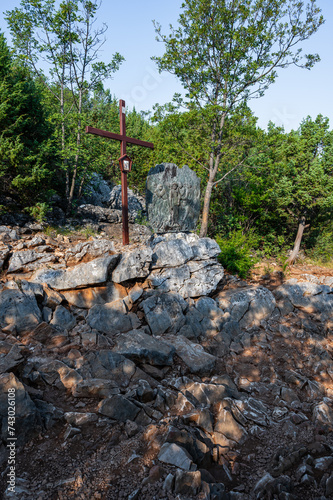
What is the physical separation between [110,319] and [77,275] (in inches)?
61.5

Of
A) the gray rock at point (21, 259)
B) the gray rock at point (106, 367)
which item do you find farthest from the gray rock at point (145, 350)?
the gray rock at point (21, 259)

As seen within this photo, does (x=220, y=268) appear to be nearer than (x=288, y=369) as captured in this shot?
No

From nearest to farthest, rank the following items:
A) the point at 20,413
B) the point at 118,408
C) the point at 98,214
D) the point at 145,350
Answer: the point at 20,413
the point at 118,408
the point at 145,350
the point at 98,214

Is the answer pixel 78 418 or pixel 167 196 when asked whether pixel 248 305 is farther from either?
pixel 78 418

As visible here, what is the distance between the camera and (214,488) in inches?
146

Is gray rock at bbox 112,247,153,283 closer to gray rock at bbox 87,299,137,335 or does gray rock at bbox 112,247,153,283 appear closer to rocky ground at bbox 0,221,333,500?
rocky ground at bbox 0,221,333,500

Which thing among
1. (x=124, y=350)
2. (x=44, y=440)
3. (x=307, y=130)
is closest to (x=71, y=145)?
(x=124, y=350)

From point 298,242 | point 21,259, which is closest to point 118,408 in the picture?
point 21,259

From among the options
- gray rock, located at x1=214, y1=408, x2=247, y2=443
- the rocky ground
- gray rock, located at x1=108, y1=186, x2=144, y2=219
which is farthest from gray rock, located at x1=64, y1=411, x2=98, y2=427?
gray rock, located at x1=108, y1=186, x2=144, y2=219

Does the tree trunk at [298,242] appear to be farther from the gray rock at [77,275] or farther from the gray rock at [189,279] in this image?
the gray rock at [77,275]

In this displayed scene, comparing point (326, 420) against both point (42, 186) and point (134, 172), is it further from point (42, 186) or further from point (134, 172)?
point (134, 172)

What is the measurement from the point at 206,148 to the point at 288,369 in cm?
1055

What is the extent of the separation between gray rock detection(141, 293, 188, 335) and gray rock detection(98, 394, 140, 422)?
246 cm

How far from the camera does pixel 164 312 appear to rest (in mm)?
7383
